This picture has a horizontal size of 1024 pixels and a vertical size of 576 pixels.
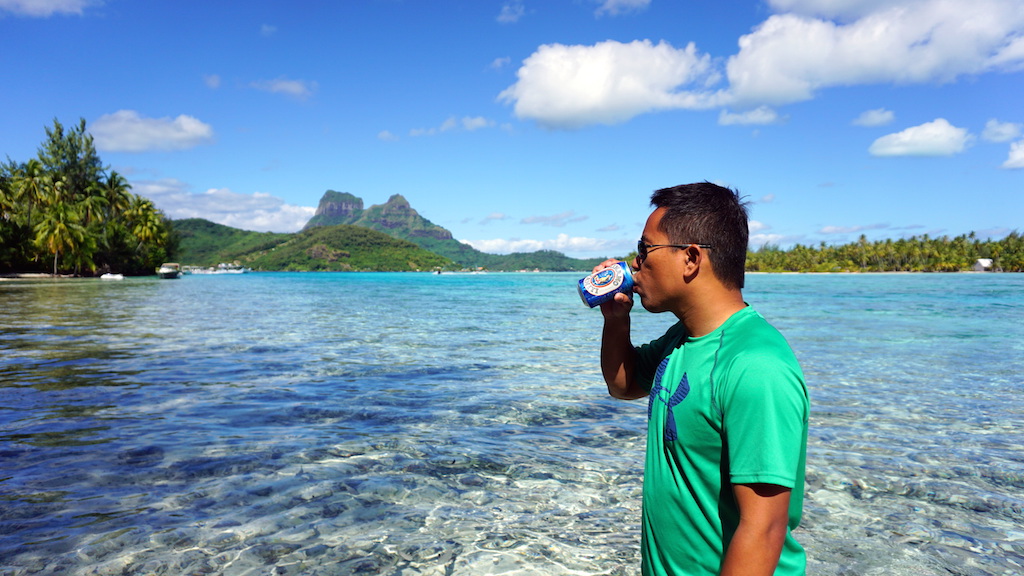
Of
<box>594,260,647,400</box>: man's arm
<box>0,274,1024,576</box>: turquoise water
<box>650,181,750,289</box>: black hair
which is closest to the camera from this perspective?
<box>650,181,750,289</box>: black hair

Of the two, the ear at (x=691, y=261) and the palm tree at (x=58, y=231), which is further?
the palm tree at (x=58, y=231)

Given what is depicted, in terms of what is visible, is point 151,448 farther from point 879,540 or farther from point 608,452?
point 879,540

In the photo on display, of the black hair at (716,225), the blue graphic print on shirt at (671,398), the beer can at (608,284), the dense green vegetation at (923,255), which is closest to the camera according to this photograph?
the blue graphic print on shirt at (671,398)

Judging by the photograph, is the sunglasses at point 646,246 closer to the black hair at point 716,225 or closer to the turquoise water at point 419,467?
the black hair at point 716,225

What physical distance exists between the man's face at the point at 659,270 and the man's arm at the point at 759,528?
0.74 meters

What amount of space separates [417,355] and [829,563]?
11661 millimetres

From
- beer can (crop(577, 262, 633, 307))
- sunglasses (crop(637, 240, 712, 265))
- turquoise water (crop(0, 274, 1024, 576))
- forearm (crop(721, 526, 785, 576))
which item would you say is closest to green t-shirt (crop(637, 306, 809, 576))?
forearm (crop(721, 526, 785, 576))

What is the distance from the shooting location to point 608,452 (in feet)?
22.1

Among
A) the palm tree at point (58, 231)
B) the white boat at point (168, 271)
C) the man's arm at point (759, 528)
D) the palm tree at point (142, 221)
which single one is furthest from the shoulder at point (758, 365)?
the palm tree at point (142, 221)

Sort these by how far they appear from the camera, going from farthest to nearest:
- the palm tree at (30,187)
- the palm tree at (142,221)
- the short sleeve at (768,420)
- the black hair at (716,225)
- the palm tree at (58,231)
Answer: the palm tree at (142,221)
the palm tree at (30,187)
the palm tree at (58,231)
the black hair at (716,225)
the short sleeve at (768,420)

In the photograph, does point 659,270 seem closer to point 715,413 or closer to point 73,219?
point 715,413

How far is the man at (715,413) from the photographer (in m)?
1.69

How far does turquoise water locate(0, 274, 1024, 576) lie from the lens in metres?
4.28

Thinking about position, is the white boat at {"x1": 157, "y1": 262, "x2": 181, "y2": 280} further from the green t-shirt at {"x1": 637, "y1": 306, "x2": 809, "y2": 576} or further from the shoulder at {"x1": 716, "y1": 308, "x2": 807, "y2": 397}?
the shoulder at {"x1": 716, "y1": 308, "x2": 807, "y2": 397}
